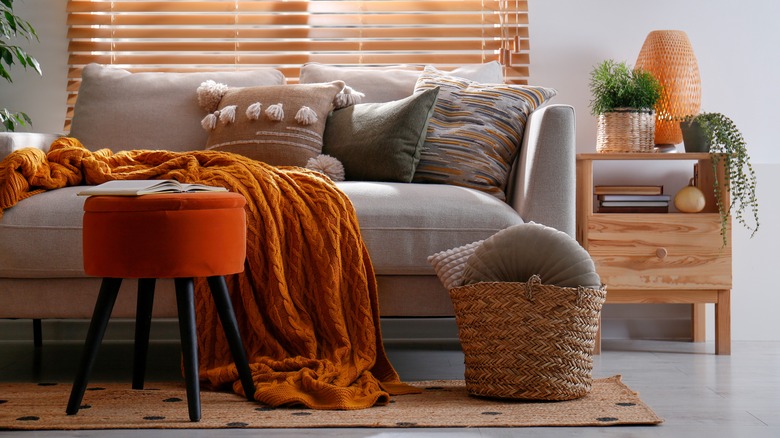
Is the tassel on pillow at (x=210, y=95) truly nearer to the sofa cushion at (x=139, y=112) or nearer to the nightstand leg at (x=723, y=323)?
the sofa cushion at (x=139, y=112)

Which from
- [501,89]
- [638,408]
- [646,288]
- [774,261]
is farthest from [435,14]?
[638,408]

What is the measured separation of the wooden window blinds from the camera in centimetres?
334

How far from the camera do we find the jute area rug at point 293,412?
1.73m

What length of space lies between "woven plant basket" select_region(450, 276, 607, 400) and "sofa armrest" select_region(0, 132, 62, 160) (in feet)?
4.51

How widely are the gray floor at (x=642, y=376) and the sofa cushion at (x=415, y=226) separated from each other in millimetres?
353

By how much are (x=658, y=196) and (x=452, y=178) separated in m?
0.73

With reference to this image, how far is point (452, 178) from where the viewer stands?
8.51ft

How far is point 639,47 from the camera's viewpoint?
326 centimetres

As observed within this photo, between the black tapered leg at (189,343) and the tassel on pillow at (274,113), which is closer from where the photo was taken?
the black tapered leg at (189,343)

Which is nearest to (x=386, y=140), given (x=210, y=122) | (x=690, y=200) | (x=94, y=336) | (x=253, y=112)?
(x=253, y=112)

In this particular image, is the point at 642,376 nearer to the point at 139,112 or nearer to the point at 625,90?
the point at 625,90

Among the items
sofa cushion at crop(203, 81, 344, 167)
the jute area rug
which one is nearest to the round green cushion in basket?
the jute area rug

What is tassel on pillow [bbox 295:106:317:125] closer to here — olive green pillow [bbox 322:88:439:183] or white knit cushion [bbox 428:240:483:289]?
olive green pillow [bbox 322:88:439:183]

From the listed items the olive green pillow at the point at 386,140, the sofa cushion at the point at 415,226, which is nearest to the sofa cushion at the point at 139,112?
the olive green pillow at the point at 386,140
